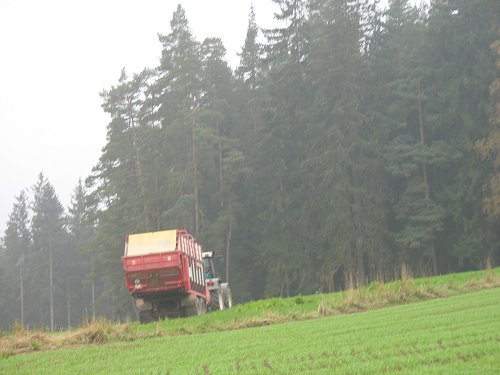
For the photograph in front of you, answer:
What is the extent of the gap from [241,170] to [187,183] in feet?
13.7

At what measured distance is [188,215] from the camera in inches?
2037

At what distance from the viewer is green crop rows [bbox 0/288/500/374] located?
9.57m

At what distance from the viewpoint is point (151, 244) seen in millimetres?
25625

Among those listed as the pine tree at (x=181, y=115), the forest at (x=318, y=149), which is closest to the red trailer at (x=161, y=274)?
the forest at (x=318, y=149)

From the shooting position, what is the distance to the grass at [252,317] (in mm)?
16984

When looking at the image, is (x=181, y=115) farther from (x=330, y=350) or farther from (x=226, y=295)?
Answer: (x=330, y=350)

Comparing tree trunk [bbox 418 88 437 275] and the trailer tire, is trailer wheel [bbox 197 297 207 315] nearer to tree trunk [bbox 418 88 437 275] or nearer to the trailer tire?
the trailer tire

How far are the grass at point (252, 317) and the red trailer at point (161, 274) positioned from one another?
2855 millimetres

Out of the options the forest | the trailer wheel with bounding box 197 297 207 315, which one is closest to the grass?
the trailer wheel with bounding box 197 297 207 315

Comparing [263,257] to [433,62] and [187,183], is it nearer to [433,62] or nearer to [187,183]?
[187,183]

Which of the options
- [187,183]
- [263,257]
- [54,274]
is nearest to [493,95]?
[263,257]

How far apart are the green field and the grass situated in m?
0.38

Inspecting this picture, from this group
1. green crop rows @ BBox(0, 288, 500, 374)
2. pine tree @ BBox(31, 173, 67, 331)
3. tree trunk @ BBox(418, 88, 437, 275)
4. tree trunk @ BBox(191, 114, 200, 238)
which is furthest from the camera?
pine tree @ BBox(31, 173, 67, 331)

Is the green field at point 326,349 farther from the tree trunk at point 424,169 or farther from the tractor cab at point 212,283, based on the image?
the tree trunk at point 424,169
